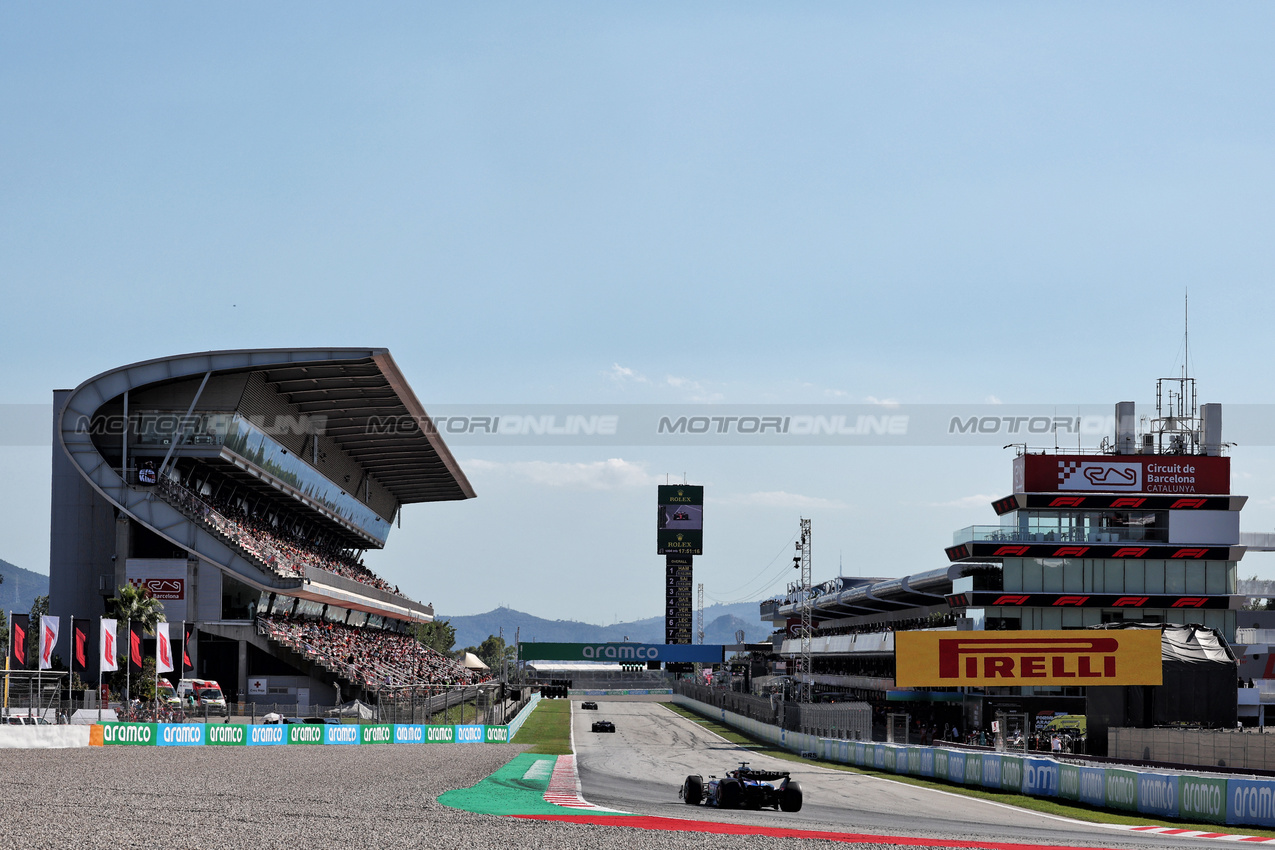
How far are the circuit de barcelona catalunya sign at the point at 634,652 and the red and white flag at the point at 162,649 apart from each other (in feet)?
290

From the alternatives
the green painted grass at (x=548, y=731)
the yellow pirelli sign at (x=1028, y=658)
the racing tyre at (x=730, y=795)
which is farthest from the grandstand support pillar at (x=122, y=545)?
the racing tyre at (x=730, y=795)

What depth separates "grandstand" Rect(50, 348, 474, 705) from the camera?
202 feet

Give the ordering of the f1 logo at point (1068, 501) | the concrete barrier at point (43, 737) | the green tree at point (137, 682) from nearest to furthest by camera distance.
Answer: the concrete barrier at point (43, 737), the green tree at point (137, 682), the f1 logo at point (1068, 501)

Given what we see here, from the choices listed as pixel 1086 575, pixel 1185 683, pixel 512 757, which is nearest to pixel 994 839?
pixel 512 757

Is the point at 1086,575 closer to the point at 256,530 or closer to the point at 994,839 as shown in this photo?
the point at 256,530

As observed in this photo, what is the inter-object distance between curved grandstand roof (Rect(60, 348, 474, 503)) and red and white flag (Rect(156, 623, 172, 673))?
14.3 metres

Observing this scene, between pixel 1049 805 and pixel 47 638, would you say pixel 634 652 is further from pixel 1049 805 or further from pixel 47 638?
pixel 1049 805

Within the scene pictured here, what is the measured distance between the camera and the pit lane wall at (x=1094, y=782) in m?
25.4

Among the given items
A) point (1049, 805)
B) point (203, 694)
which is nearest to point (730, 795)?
point (1049, 805)

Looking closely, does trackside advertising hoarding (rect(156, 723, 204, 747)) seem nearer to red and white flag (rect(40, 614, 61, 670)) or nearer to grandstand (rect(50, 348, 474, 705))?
red and white flag (rect(40, 614, 61, 670))

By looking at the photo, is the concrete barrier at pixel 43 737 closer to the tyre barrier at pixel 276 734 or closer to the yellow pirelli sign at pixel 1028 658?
the tyre barrier at pixel 276 734

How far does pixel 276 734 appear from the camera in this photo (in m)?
46.3

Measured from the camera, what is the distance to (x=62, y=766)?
103 feet

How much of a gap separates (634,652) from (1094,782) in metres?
120
